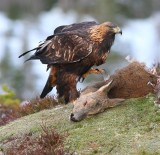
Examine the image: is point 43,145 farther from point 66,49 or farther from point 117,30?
point 117,30

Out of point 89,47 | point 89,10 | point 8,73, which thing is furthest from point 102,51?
point 89,10

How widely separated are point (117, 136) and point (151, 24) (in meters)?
47.3

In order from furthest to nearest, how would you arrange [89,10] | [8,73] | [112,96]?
[89,10] → [8,73] → [112,96]

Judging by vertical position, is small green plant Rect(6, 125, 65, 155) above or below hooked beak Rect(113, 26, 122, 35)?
below

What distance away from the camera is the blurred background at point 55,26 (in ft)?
115

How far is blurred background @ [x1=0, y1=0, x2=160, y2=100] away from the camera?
115ft

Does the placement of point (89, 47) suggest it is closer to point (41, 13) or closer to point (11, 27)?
point (11, 27)

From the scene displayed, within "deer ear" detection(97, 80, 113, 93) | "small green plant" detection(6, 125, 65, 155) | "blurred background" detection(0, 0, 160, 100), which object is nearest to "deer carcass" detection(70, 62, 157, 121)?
"deer ear" detection(97, 80, 113, 93)

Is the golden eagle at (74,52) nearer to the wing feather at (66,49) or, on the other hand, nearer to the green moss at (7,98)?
the wing feather at (66,49)

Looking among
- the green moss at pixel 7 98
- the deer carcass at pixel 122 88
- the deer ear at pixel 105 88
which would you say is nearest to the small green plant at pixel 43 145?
the deer carcass at pixel 122 88

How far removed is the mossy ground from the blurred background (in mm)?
17731

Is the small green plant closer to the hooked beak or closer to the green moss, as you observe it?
the hooked beak

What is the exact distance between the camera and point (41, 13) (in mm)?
61188

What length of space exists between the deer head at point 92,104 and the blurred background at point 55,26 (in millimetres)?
17753
